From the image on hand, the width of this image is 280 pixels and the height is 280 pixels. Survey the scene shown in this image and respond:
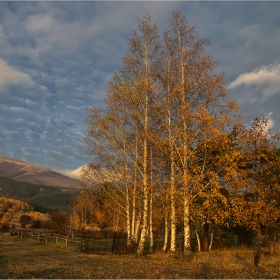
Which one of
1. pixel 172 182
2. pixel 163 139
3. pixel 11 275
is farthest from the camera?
pixel 163 139

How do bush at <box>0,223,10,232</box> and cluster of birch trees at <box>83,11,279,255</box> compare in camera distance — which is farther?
bush at <box>0,223,10,232</box>

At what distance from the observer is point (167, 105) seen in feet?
60.9

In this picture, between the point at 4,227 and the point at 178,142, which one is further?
the point at 4,227

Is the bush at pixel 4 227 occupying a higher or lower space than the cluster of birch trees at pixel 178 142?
lower

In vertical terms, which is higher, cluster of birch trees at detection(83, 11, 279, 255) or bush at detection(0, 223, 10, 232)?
cluster of birch trees at detection(83, 11, 279, 255)

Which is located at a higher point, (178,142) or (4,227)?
(178,142)

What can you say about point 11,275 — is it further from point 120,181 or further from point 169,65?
point 169,65

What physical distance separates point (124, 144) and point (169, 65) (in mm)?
6531

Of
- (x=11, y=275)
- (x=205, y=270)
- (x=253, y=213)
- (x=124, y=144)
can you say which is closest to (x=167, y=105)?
(x=124, y=144)

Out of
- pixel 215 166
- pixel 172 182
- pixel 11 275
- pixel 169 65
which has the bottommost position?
pixel 11 275

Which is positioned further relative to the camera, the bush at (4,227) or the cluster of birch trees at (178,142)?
the bush at (4,227)

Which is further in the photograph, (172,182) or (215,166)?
(215,166)

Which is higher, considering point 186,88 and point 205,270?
point 186,88

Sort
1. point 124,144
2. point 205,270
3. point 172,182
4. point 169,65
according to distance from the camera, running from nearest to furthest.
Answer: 1. point 205,270
2. point 172,182
3. point 169,65
4. point 124,144
